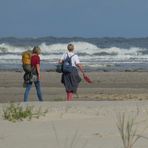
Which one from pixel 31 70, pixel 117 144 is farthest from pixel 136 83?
pixel 117 144

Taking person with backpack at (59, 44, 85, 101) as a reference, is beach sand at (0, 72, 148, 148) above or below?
below

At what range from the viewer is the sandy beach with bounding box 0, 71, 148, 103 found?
749 inches

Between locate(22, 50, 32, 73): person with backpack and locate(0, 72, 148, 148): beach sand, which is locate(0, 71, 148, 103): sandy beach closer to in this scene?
locate(22, 50, 32, 73): person with backpack

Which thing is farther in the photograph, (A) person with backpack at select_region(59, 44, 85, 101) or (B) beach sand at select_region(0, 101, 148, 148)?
(A) person with backpack at select_region(59, 44, 85, 101)

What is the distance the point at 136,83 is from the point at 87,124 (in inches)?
604

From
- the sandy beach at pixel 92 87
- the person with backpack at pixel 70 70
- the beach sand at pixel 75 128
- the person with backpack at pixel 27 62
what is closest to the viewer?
the beach sand at pixel 75 128

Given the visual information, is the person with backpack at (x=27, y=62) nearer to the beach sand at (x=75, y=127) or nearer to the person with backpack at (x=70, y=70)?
the person with backpack at (x=70, y=70)

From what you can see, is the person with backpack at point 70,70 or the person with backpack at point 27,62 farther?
the person with backpack at point 27,62

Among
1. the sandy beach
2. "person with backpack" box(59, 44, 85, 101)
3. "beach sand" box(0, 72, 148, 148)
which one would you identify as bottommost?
the sandy beach

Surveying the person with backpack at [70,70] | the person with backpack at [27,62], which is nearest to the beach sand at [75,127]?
the person with backpack at [70,70]

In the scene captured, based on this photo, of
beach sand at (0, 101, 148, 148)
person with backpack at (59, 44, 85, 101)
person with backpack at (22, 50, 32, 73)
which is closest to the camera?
beach sand at (0, 101, 148, 148)

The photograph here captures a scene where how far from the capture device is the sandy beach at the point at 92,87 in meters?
19.0

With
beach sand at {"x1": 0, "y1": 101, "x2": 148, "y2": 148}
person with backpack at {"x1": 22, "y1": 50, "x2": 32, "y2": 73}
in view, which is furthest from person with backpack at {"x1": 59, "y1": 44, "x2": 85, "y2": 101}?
beach sand at {"x1": 0, "y1": 101, "x2": 148, "y2": 148}

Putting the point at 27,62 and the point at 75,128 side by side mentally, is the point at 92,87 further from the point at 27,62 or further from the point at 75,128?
the point at 75,128
